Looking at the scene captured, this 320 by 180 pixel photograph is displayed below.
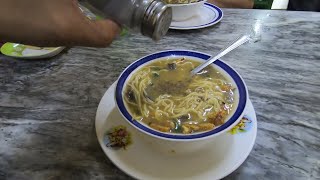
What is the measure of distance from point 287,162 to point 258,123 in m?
0.14

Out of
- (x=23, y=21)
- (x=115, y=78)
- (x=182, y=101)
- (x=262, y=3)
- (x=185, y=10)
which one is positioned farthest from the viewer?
(x=262, y=3)

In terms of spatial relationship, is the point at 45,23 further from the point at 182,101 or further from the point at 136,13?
the point at 182,101

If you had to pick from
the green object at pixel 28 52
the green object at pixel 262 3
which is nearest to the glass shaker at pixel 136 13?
→ the green object at pixel 28 52

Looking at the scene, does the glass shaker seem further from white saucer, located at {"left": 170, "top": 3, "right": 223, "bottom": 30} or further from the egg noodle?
white saucer, located at {"left": 170, "top": 3, "right": 223, "bottom": 30}

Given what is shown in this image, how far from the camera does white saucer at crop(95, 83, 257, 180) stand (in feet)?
2.21

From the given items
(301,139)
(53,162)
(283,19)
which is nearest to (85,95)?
(53,162)

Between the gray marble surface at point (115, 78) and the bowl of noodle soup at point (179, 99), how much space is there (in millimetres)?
135

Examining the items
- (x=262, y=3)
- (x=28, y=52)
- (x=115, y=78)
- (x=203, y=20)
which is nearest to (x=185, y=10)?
(x=203, y=20)

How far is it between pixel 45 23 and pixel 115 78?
0.44m

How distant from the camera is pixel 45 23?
24.7 inches

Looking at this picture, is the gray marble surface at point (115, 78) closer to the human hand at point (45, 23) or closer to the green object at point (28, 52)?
the green object at point (28, 52)

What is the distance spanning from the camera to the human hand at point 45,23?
2.01 ft

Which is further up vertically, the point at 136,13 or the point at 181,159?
the point at 136,13

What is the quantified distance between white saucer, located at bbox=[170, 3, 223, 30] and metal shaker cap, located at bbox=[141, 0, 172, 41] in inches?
23.9
